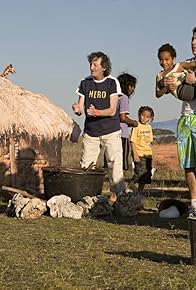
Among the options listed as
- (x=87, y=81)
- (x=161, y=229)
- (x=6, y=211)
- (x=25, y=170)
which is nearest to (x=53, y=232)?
(x=161, y=229)

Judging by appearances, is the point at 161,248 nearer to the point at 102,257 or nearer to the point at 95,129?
the point at 102,257

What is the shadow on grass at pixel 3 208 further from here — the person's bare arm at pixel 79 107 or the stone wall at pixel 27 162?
the person's bare arm at pixel 79 107

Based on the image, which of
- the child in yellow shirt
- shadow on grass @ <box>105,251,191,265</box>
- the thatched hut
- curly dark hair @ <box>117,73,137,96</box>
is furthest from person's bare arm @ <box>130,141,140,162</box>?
shadow on grass @ <box>105,251,191,265</box>

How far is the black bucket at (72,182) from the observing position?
9.10m

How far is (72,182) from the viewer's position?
359 inches

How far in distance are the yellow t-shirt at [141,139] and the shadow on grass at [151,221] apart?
1787 millimetres

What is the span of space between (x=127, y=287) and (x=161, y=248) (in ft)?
5.51

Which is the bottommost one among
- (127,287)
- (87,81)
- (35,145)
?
(127,287)

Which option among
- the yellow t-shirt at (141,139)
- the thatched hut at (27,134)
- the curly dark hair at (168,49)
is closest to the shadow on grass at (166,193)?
the yellow t-shirt at (141,139)

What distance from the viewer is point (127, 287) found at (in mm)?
4891

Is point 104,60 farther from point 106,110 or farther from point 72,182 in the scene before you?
point 72,182

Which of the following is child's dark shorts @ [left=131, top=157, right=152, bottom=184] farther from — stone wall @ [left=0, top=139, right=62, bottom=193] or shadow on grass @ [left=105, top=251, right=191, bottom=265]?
shadow on grass @ [left=105, top=251, right=191, bottom=265]

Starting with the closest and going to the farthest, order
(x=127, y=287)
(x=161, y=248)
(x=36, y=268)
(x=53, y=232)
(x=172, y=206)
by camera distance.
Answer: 1. (x=127, y=287)
2. (x=36, y=268)
3. (x=161, y=248)
4. (x=53, y=232)
5. (x=172, y=206)

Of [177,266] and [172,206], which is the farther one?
[172,206]
